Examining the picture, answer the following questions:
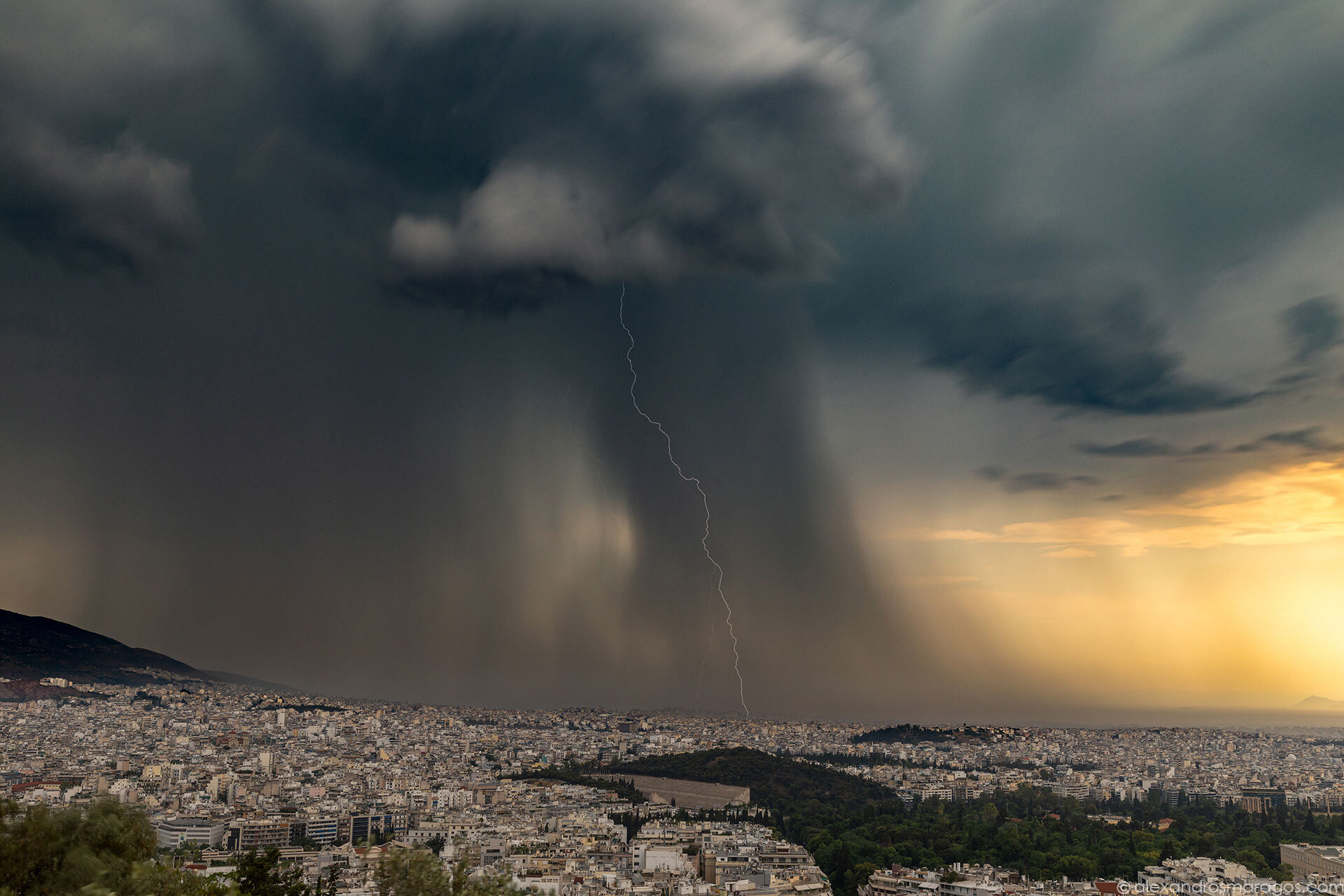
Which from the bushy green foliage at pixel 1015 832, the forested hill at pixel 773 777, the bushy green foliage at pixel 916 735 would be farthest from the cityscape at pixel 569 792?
the bushy green foliage at pixel 916 735

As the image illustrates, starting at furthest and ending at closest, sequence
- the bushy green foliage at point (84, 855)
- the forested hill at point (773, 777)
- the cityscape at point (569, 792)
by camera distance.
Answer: the forested hill at point (773, 777) < the cityscape at point (569, 792) < the bushy green foliage at point (84, 855)

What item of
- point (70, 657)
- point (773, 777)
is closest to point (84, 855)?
point (773, 777)

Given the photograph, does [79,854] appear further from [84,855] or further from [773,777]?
[773,777]

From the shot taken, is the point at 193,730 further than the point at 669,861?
Yes

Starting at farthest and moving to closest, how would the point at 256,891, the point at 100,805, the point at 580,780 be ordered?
the point at 580,780, the point at 256,891, the point at 100,805

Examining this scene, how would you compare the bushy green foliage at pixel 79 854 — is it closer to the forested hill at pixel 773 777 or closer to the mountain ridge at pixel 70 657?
the forested hill at pixel 773 777

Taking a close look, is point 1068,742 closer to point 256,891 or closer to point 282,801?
point 282,801

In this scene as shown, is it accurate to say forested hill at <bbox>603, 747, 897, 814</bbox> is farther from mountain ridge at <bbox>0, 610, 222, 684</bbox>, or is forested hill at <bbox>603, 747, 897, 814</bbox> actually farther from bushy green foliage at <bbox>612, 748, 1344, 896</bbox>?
mountain ridge at <bbox>0, 610, 222, 684</bbox>

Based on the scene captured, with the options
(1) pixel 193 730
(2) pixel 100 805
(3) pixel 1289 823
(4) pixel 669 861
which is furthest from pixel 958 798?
(2) pixel 100 805

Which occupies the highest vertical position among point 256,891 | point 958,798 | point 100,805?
point 100,805
